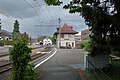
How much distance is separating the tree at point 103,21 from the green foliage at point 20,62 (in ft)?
11.0

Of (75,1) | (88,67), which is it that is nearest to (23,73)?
(75,1)

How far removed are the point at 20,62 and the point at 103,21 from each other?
5129 millimetres

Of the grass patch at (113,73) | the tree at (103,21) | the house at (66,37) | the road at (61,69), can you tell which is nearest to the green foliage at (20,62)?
the tree at (103,21)

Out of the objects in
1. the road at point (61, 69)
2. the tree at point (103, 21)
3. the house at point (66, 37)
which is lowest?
the road at point (61, 69)

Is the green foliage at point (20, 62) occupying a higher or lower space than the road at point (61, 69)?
Answer: higher

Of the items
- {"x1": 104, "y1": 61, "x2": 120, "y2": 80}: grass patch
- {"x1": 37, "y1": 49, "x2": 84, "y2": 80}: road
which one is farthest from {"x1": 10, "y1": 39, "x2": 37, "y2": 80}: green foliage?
{"x1": 104, "y1": 61, "x2": 120, "y2": 80}: grass patch

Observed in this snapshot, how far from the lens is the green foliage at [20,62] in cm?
1060

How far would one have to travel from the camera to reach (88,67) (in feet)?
59.3

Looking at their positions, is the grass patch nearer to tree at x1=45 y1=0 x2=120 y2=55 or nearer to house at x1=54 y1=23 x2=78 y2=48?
tree at x1=45 y1=0 x2=120 y2=55

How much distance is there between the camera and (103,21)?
13.8 m

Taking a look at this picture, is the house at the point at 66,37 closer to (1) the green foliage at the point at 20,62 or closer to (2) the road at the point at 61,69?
(2) the road at the point at 61,69

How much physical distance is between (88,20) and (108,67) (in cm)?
562

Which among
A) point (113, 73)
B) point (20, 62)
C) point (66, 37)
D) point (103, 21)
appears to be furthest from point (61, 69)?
point (66, 37)

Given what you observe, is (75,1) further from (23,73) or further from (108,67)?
(23,73)
